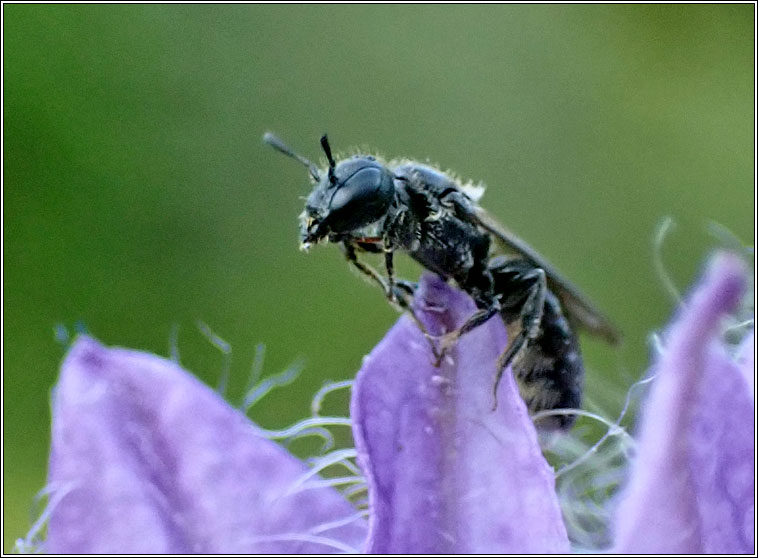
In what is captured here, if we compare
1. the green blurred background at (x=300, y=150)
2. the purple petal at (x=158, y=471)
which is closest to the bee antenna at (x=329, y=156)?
the purple petal at (x=158, y=471)

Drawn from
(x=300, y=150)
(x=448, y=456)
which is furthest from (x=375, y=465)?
(x=300, y=150)

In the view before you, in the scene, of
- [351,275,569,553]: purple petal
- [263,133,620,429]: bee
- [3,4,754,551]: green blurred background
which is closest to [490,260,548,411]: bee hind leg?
[263,133,620,429]: bee

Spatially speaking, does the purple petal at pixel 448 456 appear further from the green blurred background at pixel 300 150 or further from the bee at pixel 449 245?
the green blurred background at pixel 300 150

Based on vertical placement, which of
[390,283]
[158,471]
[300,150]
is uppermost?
[300,150]

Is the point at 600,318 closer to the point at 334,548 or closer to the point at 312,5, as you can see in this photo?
the point at 334,548

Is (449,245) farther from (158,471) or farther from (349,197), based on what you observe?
(158,471)

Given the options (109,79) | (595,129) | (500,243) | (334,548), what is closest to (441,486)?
(334,548)
